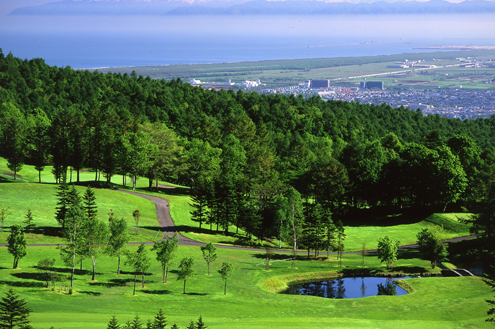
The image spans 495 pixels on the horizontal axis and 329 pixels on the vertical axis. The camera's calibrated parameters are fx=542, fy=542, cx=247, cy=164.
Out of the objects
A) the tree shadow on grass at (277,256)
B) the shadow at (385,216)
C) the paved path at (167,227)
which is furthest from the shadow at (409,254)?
the shadow at (385,216)

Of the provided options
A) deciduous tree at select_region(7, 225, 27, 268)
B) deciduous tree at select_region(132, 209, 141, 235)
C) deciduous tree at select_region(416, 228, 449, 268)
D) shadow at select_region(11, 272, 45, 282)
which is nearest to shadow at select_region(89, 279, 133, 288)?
shadow at select_region(11, 272, 45, 282)

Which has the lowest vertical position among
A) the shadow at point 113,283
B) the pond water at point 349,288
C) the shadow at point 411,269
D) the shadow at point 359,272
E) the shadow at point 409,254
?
the pond water at point 349,288

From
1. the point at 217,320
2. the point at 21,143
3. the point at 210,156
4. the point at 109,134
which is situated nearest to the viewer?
the point at 217,320

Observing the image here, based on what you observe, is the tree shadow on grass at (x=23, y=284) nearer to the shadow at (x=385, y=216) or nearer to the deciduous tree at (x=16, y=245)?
the deciduous tree at (x=16, y=245)

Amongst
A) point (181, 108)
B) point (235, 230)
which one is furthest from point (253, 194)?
point (181, 108)

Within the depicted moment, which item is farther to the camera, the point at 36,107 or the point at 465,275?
the point at 36,107

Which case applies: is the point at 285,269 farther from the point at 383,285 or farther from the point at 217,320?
the point at 217,320
